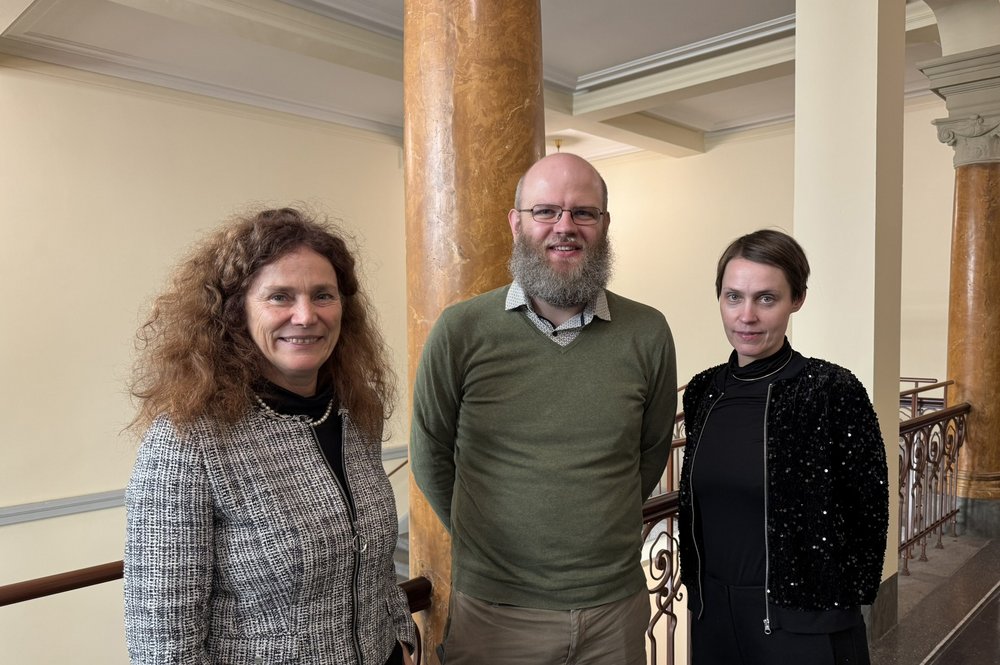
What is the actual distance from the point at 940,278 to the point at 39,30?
9743 mm

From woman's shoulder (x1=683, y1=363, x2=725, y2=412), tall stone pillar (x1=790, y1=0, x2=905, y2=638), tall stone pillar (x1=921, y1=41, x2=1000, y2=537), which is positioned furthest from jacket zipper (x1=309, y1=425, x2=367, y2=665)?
tall stone pillar (x1=921, y1=41, x2=1000, y2=537)

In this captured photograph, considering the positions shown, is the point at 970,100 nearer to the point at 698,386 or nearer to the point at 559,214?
the point at 698,386

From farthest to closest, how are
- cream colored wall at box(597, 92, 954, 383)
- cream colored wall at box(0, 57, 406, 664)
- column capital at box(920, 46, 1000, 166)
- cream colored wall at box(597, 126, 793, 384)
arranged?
cream colored wall at box(597, 126, 793, 384), cream colored wall at box(597, 92, 954, 383), cream colored wall at box(0, 57, 406, 664), column capital at box(920, 46, 1000, 166)

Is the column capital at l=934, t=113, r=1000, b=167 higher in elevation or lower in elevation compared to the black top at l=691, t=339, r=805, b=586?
higher

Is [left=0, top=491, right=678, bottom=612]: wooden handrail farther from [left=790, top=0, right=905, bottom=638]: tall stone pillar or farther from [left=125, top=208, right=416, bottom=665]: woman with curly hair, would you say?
[left=790, top=0, right=905, bottom=638]: tall stone pillar

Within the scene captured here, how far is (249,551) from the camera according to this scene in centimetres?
126

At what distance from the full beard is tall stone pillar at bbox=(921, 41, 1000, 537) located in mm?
5322

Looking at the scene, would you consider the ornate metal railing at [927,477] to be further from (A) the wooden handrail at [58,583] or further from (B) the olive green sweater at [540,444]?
(A) the wooden handrail at [58,583]

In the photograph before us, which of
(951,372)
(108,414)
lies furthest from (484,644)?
(108,414)

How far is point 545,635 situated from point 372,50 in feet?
20.2

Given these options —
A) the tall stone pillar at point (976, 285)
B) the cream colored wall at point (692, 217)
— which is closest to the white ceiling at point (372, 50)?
the tall stone pillar at point (976, 285)

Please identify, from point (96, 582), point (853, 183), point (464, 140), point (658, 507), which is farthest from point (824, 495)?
point (853, 183)

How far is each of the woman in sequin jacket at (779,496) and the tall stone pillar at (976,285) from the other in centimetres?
497

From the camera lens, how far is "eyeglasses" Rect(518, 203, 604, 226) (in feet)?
5.83
